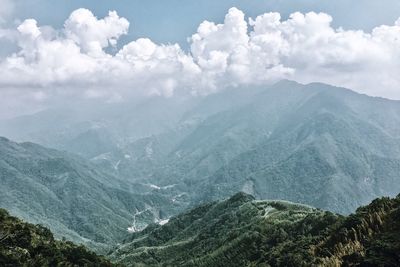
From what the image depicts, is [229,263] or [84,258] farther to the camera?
[229,263]

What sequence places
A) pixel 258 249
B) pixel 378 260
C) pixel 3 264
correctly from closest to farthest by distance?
pixel 378 260
pixel 3 264
pixel 258 249

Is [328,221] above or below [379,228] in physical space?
below

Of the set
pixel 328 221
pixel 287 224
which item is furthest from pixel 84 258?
pixel 287 224

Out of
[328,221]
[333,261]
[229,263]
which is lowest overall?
[229,263]

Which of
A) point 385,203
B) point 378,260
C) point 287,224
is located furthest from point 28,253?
point 287,224

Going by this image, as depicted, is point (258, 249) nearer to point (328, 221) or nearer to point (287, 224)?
point (287, 224)

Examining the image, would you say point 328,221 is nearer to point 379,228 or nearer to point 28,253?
point 28,253

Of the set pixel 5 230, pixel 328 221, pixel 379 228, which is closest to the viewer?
pixel 379 228
